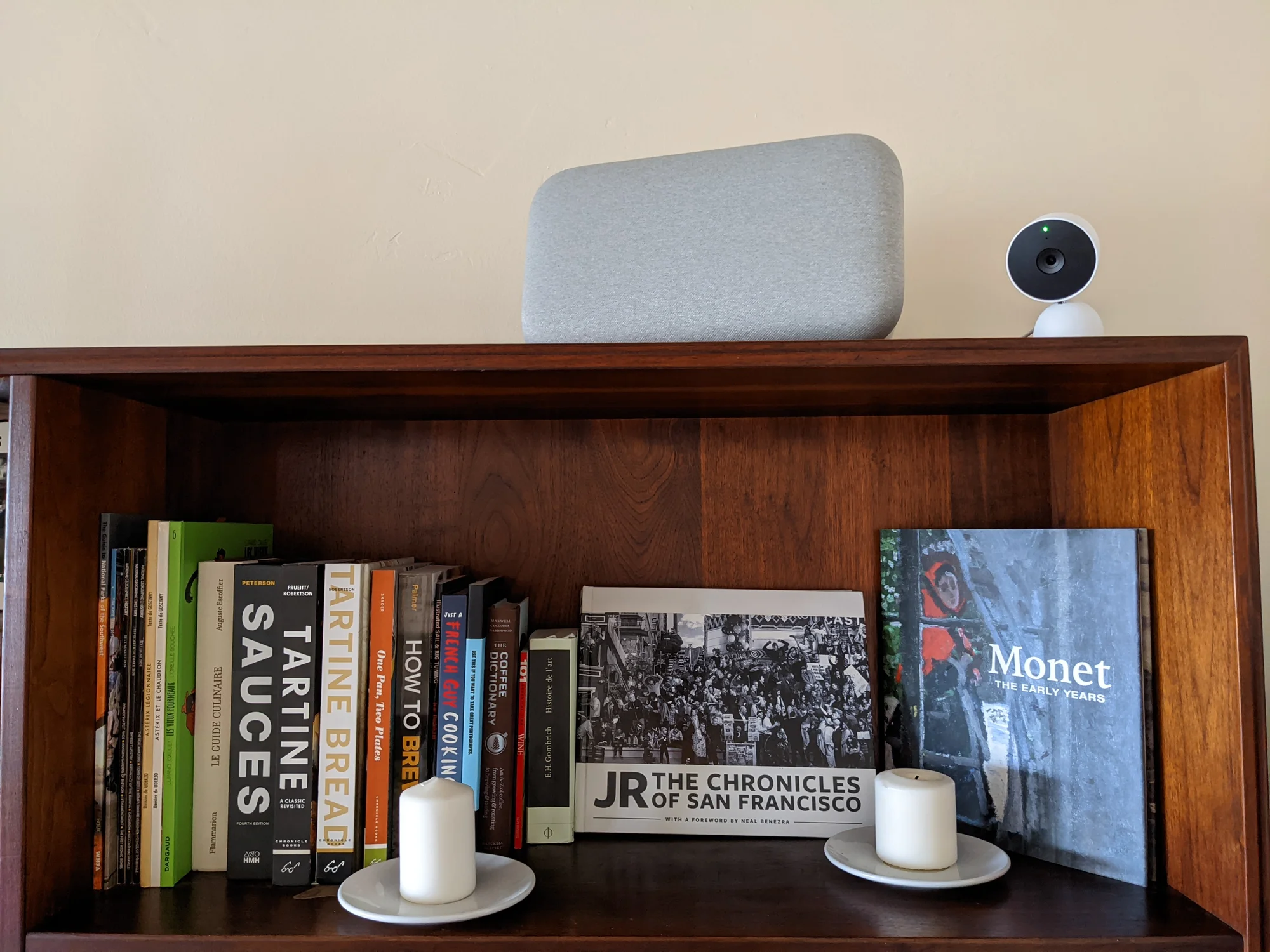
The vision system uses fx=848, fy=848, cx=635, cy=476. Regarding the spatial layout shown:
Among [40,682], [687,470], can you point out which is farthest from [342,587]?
[687,470]

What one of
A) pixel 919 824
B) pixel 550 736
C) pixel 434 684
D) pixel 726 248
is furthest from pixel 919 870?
pixel 726 248

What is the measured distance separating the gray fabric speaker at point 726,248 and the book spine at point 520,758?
1.08 ft

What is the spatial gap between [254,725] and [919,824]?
0.61m

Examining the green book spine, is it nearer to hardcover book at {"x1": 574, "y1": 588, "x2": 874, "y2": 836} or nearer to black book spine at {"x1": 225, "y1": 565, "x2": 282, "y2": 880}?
black book spine at {"x1": 225, "y1": 565, "x2": 282, "y2": 880}

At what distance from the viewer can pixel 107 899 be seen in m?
0.73

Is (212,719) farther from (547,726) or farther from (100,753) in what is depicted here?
→ (547,726)

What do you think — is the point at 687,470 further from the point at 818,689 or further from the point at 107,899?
the point at 107,899

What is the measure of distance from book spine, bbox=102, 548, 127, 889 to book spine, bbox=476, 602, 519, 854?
321 millimetres

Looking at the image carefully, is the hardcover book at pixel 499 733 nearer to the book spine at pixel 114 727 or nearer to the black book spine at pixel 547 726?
the black book spine at pixel 547 726

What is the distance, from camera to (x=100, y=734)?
753mm

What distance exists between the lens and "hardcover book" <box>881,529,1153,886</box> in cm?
75

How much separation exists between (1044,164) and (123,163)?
44.0 inches

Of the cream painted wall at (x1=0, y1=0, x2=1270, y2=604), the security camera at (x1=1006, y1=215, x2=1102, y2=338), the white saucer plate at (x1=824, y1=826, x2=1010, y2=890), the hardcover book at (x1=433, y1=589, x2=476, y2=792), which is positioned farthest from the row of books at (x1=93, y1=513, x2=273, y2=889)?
the security camera at (x1=1006, y1=215, x2=1102, y2=338)

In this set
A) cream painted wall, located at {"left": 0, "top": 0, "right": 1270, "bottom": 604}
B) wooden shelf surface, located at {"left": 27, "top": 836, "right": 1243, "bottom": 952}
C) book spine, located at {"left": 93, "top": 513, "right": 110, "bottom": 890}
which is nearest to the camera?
wooden shelf surface, located at {"left": 27, "top": 836, "right": 1243, "bottom": 952}
